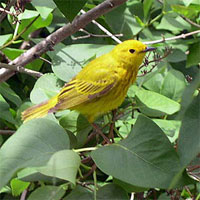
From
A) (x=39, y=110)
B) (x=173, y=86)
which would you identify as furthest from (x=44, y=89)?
(x=173, y=86)

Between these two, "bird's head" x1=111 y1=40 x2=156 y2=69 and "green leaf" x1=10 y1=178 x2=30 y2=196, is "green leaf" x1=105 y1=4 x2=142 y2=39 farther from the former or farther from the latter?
"green leaf" x1=10 y1=178 x2=30 y2=196

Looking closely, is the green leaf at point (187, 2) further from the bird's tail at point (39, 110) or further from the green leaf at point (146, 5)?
the bird's tail at point (39, 110)

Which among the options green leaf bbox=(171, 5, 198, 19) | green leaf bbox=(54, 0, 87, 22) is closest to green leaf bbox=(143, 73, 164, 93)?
green leaf bbox=(171, 5, 198, 19)

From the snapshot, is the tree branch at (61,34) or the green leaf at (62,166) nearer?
the green leaf at (62,166)

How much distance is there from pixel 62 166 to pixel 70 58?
692 millimetres

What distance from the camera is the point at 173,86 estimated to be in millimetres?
1383

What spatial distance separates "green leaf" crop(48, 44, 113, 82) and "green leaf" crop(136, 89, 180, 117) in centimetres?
30

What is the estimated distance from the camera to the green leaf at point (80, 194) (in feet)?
3.10

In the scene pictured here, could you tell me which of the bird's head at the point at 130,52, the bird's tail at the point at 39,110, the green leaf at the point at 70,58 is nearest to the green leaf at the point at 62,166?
the bird's tail at the point at 39,110

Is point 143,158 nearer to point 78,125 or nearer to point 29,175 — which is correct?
point 29,175

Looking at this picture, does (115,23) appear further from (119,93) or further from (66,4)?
(66,4)

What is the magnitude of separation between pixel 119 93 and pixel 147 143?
584 mm

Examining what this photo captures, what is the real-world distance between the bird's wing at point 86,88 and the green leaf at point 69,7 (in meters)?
0.74

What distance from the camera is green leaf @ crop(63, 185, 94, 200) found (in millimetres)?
945
